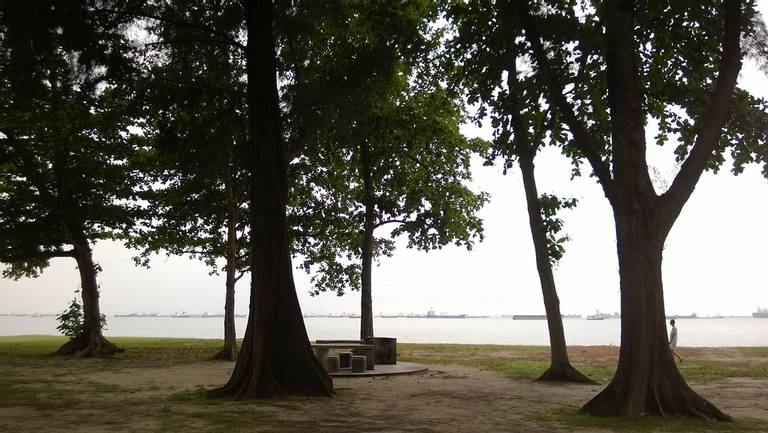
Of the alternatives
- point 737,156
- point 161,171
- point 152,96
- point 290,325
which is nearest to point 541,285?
point 737,156

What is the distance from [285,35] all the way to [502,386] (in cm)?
990

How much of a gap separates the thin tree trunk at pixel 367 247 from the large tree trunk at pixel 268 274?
923 cm

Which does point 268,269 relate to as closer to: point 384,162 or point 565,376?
A: point 565,376

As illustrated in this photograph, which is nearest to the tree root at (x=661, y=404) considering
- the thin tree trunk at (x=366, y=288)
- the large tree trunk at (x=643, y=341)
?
the large tree trunk at (x=643, y=341)

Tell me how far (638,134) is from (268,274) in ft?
24.0

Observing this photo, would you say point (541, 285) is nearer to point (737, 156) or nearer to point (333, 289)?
point (737, 156)

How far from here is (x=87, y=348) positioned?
22469 millimetres

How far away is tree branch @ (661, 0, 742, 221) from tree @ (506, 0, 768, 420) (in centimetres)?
2

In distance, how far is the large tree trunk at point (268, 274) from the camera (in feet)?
39.9

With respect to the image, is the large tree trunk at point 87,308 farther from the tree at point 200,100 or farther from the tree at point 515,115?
the tree at point 515,115

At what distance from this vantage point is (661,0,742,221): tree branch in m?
10.2

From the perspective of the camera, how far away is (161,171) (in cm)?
2381

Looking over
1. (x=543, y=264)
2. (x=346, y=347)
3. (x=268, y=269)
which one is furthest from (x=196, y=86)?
(x=543, y=264)

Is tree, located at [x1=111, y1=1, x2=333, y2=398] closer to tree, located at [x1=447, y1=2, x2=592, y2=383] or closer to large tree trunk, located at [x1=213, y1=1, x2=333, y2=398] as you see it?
large tree trunk, located at [x1=213, y1=1, x2=333, y2=398]
